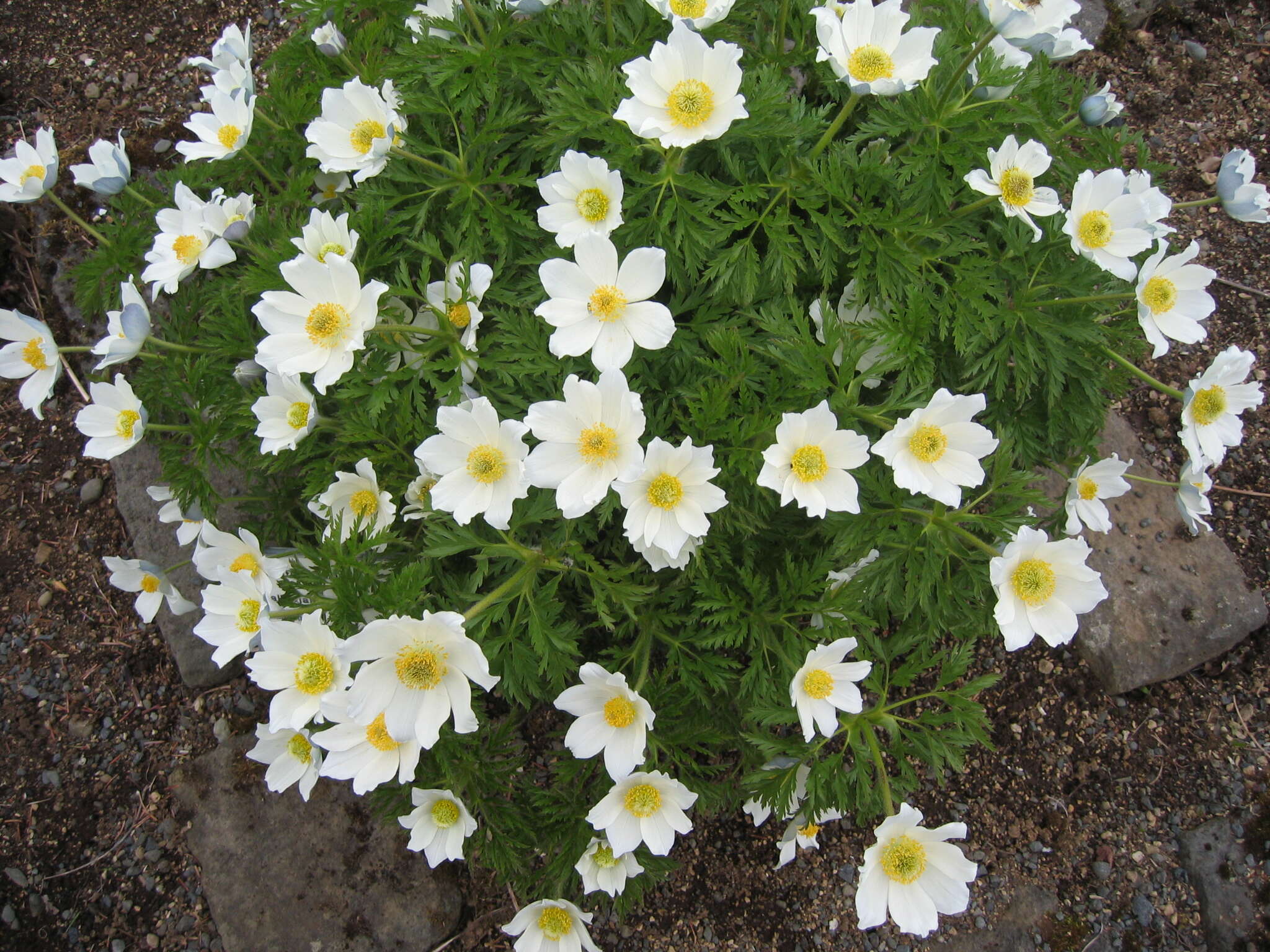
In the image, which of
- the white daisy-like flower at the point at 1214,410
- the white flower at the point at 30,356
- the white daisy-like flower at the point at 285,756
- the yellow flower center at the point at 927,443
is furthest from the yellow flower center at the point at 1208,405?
the white flower at the point at 30,356

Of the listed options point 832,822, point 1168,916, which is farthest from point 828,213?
point 1168,916

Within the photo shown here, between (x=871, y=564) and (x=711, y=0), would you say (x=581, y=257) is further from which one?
(x=871, y=564)

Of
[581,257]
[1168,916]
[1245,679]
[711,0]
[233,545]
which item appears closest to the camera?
[581,257]

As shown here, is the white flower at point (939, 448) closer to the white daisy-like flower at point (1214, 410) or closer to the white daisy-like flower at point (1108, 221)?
the white daisy-like flower at point (1108, 221)

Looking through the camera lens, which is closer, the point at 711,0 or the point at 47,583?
the point at 711,0

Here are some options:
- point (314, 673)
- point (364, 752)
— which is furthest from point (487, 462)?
point (364, 752)

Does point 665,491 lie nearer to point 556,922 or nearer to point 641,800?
point 641,800
